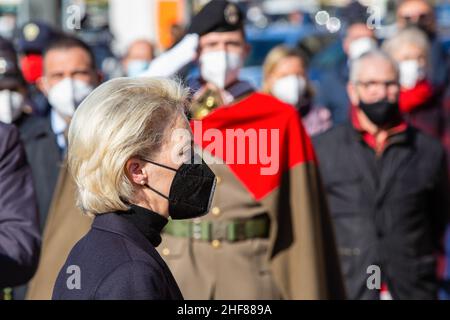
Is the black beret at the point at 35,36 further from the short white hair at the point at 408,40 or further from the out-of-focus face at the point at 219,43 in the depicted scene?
the out-of-focus face at the point at 219,43

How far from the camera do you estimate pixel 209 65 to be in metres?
5.53

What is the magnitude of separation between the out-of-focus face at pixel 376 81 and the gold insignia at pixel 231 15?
1.05 m

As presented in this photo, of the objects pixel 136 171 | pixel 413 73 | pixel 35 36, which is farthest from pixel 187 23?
pixel 136 171

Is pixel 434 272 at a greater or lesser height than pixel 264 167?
lesser

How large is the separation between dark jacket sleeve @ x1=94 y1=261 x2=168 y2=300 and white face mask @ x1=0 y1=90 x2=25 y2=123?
375 centimetres

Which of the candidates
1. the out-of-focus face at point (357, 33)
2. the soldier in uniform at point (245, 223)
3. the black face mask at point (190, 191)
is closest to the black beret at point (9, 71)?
the soldier in uniform at point (245, 223)

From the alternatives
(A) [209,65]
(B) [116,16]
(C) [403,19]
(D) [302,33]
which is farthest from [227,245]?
(B) [116,16]

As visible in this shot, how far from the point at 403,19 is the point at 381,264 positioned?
3772 mm

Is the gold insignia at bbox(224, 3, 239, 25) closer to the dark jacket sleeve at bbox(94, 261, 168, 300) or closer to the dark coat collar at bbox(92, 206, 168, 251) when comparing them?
the dark coat collar at bbox(92, 206, 168, 251)

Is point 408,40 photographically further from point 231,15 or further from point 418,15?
point 231,15

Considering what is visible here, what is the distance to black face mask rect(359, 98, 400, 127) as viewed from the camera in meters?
6.34

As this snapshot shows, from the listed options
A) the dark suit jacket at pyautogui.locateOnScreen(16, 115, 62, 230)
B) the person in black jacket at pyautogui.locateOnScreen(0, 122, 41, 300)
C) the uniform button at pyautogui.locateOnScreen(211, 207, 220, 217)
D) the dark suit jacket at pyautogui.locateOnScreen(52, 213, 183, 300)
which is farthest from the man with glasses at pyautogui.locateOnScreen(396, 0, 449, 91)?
the dark suit jacket at pyautogui.locateOnScreen(52, 213, 183, 300)
